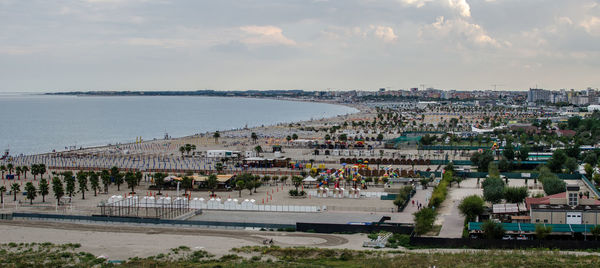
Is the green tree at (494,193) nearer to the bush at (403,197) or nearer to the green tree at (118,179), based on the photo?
the bush at (403,197)

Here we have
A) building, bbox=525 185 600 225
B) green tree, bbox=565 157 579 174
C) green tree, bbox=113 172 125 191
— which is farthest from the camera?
green tree, bbox=565 157 579 174

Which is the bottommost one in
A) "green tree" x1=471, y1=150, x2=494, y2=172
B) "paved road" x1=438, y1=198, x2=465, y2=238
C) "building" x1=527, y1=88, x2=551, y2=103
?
"paved road" x1=438, y1=198, x2=465, y2=238

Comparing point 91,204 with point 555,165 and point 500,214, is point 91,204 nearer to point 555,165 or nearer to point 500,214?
point 500,214

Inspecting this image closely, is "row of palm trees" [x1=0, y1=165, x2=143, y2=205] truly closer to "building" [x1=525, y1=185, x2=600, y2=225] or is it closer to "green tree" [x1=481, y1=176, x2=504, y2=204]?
"green tree" [x1=481, y1=176, x2=504, y2=204]

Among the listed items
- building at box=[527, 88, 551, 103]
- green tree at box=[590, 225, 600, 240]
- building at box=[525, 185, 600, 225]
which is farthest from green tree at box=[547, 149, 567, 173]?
building at box=[527, 88, 551, 103]

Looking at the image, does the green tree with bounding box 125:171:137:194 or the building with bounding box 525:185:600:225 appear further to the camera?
the green tree with bounding box 125:171:137:194

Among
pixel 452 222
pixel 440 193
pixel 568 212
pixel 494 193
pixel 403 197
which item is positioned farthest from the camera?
pixel 440 193

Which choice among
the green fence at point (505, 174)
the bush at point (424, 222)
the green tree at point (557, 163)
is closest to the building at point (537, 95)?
the green tree at point (557, 163)

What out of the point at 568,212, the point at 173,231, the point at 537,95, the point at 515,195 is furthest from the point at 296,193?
the point at 537,95

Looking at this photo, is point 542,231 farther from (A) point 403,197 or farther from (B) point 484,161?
(B) point 484,161

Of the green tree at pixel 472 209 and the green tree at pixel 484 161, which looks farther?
the green tree at pixel 484 161

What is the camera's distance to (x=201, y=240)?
74.7 feet

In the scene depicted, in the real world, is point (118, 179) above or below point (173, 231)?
above

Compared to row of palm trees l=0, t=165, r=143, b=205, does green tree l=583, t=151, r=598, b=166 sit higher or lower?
higher
